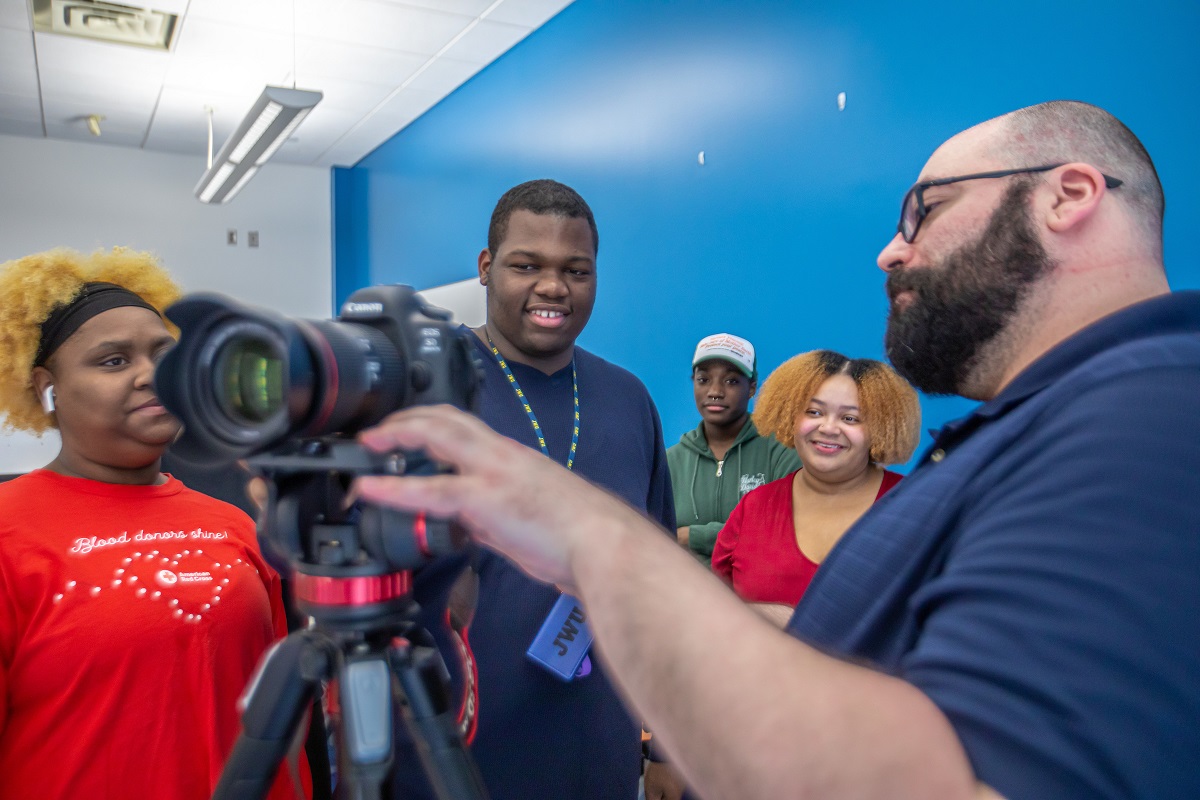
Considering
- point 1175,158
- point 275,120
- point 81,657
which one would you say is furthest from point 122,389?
point 275,120

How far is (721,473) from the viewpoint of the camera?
2721mm

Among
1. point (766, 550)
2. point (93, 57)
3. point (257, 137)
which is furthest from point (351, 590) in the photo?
point (93, 57)

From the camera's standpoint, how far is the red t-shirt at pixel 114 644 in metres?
1.03

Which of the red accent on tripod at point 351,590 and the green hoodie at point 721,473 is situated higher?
the red accent on tripod at point 351,590

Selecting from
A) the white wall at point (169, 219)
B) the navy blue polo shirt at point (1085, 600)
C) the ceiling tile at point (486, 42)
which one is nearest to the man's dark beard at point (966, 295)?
the navy blue polo shirt at point (1085, 600)

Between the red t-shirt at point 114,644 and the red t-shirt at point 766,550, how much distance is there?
112 centimetres

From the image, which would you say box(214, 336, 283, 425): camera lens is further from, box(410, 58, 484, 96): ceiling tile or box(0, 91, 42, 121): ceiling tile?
box(0, 91, 42, 121): ceiling tile

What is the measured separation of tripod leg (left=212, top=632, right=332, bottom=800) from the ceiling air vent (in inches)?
182

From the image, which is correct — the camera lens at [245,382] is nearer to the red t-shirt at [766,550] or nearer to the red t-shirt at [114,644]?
the red t-shirt at [114,644]

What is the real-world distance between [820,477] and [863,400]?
24 centimetres

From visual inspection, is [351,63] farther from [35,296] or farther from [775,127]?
[35,296]

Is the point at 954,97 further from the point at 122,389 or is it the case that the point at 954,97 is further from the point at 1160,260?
the point at 122,389

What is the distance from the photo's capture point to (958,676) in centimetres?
50

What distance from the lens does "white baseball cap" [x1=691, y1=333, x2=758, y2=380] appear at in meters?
2.83
